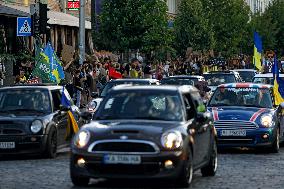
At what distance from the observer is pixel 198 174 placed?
15422mm

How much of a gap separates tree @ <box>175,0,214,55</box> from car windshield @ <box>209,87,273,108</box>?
151 feet

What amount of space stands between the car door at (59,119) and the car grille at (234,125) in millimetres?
2992

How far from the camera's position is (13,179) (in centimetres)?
1462

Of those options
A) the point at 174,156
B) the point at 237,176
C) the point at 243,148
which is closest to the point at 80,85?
the point at 243,148

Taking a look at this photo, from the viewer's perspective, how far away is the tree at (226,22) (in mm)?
74562

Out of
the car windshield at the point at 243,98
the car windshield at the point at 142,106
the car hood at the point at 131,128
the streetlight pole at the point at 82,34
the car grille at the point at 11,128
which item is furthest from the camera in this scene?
the streetlight pole at the point at 82,34

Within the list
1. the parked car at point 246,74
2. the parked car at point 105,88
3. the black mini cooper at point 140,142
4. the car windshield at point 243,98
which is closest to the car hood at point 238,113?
the car windshield at point 243,98

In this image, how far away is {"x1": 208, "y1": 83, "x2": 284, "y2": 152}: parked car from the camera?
63.9 ft

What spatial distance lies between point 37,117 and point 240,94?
476cm

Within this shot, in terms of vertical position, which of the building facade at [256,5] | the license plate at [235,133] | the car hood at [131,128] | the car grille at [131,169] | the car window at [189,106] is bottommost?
the license plate at [235,133]

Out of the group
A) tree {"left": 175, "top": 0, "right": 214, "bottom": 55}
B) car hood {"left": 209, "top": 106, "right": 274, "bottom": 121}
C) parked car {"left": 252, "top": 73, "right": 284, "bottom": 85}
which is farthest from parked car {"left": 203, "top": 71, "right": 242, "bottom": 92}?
tree {"left": 175, "top": 0, "right": 214, "bottom": 55}

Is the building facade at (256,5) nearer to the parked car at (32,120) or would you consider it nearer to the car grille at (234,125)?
the car grille at (234,125)

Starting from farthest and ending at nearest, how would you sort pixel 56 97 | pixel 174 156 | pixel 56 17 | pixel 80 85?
pixel 56 17
pixel 80 85
pixel 56 97
pixel 174 156

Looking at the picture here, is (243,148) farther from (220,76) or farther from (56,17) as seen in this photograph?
(56,17)
